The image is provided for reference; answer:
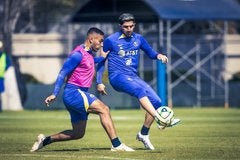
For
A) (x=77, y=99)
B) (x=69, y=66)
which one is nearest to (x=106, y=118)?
(x=77, y=99)

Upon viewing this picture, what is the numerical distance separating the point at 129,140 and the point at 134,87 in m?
3.22

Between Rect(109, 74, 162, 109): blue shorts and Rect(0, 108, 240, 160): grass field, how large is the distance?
0.84 m

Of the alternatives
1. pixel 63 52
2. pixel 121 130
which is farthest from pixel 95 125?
pixel 63 52

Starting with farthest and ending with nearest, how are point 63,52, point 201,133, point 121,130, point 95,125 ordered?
1. point 63,52
2. point 95,125
3. point 121,130
4. point 201,133

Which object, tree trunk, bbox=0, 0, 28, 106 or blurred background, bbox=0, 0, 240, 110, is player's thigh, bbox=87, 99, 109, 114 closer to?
blurred background, bbox=0, 0, 240, 110

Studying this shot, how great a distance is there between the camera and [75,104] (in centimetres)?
1773

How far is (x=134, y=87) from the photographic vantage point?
18.8m

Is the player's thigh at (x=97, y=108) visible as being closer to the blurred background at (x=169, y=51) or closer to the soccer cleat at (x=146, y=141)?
the soccer cleat at (x=146, y=141)

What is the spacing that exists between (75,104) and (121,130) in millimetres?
8582

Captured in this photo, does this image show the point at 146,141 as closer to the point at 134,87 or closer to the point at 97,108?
the point at 134,87

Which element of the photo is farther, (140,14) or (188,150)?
(140,14)

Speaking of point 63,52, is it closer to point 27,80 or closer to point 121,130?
point 27,80

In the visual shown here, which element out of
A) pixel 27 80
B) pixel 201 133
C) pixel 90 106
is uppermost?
pixel 90 106

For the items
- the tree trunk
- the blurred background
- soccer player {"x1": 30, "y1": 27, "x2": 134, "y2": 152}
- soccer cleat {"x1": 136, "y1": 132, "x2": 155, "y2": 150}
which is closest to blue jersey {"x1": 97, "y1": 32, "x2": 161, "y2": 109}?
soccer cleat {"x1": 136, "y1": 132, "x2": 155, "y2": 150}
